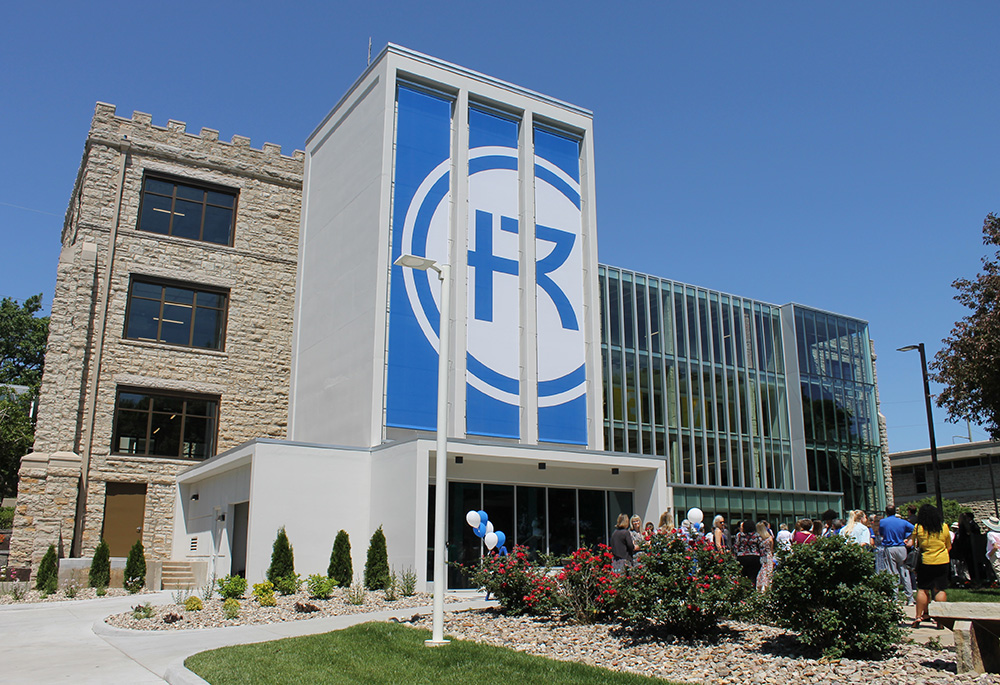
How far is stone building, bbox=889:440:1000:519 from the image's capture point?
181 ft

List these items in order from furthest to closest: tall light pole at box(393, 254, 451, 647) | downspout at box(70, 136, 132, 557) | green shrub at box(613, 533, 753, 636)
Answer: downspout at box(70, 136, 132, 557) < tall light pole at box(393, 254, 451, 647) < green shrub at box(613, 533, 753, 636)

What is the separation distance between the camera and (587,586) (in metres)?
11.9

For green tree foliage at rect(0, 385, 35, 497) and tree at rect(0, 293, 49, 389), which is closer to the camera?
green tree foliage at rect(0, 385, 35, 497)

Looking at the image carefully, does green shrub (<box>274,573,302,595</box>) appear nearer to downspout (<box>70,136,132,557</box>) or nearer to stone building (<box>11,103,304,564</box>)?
stone building (<box>11,103,304,564</box>)

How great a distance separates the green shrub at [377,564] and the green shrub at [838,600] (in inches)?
501

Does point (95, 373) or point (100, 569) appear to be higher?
point (95, 373)

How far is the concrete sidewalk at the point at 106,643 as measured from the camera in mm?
10055

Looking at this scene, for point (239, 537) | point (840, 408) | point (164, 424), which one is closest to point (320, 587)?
point (239, 537)

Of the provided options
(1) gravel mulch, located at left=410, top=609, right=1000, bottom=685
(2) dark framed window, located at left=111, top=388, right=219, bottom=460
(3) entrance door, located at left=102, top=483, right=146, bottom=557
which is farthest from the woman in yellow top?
(3) entrance door, located at left=102, top=483, right=146, bottom=557

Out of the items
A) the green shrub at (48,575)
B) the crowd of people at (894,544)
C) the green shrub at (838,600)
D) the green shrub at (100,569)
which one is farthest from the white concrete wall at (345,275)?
the green shrub at (838,600)

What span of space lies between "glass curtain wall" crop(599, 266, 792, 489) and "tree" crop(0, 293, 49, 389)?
3644 cm

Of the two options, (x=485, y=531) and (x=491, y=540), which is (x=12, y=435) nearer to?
(x=485, y=531)

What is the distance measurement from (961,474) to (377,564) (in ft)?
170

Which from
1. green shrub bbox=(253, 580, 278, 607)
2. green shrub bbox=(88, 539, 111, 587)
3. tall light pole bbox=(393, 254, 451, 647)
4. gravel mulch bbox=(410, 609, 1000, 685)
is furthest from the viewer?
green shrub bbox=(88, 539, 111, 587)
